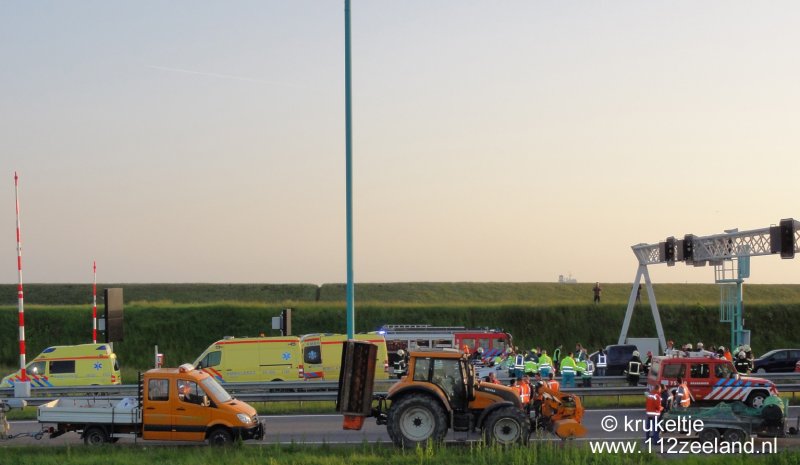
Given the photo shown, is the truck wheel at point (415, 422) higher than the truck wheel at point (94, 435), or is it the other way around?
the truck wheel at point (415, 422)

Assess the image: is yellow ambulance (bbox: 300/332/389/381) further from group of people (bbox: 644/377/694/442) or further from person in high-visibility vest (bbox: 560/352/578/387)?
group of people (bbox: 644/377/694/442)

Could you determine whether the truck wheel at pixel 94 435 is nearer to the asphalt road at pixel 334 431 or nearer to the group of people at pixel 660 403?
the asphalt road at pixel 334 431

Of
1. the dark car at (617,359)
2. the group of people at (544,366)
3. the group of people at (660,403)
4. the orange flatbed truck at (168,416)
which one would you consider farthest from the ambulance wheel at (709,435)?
the dark car at (617,359)

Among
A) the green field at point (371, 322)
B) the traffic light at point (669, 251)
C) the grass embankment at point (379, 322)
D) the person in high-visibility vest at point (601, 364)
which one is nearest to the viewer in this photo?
the person in high-visibility vest at point (601, 364)

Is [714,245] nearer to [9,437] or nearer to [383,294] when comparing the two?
[9,437]

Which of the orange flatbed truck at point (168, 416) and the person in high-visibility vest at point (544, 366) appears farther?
the person in high-visibility vest at point (544, 366)

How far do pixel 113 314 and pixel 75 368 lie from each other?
2947 millimetres

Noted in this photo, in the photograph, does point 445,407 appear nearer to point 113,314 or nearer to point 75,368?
point 113,314

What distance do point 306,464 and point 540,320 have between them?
34550 millimetres

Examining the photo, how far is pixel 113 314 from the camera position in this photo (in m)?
28.6

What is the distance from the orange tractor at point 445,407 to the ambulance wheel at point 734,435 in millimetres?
2629

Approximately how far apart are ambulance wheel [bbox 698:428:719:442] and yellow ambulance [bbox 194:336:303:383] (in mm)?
16178

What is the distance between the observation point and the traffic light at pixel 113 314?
1117 inches

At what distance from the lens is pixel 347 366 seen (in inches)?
646
